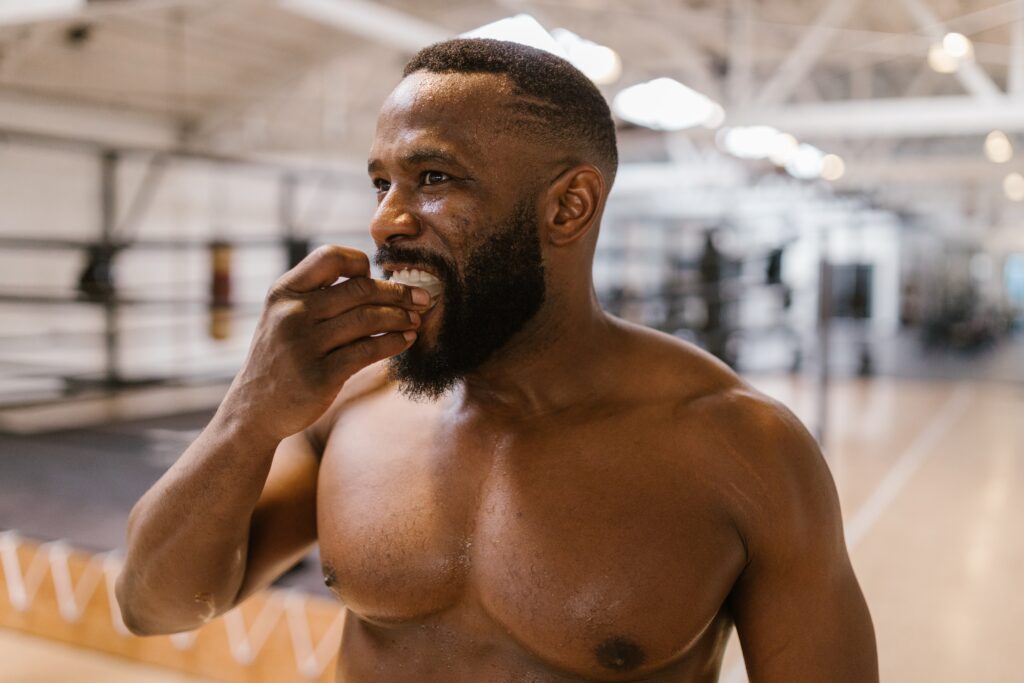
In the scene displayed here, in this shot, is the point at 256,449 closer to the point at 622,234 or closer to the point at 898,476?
the point at 898,476

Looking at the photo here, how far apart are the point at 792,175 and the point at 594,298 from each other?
5830 millimetres

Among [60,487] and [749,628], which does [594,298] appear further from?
[60,487]

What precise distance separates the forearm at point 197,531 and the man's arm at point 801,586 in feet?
1.89

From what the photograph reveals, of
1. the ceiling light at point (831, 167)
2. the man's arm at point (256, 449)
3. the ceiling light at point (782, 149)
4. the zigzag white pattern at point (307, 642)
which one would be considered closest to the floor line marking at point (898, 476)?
the zigzag white pattern at point (307, 642)

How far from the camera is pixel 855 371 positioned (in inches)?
475

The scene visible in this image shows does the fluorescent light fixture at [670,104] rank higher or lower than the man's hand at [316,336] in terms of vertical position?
higher

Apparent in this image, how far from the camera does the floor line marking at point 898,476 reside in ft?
12.7

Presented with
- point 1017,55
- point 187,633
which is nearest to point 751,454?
point 187,633

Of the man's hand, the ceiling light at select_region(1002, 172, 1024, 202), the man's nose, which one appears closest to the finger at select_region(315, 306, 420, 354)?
the man's hand

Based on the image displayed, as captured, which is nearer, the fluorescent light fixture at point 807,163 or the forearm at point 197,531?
the forearm at point 197,531

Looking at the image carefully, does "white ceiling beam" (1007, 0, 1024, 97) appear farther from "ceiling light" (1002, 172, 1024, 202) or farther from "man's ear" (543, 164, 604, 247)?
"man's ear" (543, 164, 604, 247)

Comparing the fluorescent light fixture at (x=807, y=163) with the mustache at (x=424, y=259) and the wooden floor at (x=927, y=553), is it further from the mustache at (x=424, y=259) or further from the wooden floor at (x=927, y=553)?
the mustache at (x=424, y=259)

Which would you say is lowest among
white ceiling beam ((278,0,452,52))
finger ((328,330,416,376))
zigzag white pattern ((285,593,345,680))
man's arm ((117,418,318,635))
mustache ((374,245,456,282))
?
zigzag white pattern ((285,593,345,680))

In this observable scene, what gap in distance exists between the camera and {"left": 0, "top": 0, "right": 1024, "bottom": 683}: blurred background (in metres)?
3.91
